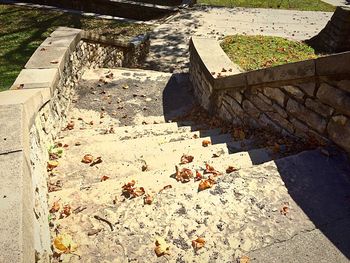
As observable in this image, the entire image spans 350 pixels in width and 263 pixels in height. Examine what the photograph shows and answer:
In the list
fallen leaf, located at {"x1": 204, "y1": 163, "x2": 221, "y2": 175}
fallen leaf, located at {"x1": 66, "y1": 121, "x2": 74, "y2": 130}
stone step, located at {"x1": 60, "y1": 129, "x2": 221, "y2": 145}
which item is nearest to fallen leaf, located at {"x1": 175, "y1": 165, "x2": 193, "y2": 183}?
fallen leaf, located at {"x1": 204, "y1": 163, "x2": 221, "y2": 175}

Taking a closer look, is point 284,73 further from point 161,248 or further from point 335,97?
point 161,248

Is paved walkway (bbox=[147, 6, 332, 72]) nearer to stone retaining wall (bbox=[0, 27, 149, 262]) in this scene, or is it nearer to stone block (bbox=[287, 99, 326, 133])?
stone retaining wall (bbox=[0, 27, 149, 262])

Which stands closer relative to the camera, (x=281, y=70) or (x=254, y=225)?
(x=254, y=225)

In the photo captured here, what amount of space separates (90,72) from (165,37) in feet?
12.4

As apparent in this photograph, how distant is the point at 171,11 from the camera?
11891 mm

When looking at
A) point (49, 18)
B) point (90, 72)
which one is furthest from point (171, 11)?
point (90, 72)

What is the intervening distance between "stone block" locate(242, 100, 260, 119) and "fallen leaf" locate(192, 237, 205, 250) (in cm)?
227

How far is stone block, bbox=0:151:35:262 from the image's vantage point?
167 cm

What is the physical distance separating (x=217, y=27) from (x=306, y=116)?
8120 millimetres

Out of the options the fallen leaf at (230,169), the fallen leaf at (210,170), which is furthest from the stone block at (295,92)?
the fallen leaf at (210,170)

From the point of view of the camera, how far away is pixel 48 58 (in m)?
4.88

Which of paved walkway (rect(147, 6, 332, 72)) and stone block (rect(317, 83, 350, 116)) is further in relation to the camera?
paved walkway (rect(147, 6, 332, 72))

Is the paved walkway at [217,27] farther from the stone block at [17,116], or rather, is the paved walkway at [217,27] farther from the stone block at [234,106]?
the stone block at [17,116]

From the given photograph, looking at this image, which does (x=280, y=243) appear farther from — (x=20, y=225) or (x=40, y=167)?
(x=40, y=167)
